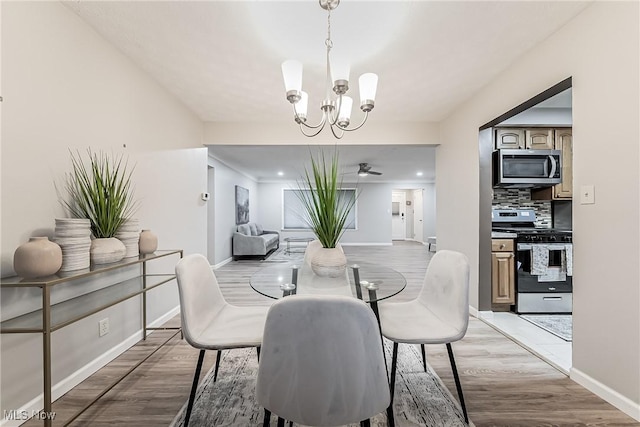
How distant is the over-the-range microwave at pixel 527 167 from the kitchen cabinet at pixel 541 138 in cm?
11

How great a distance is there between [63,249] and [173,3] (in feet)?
4.88

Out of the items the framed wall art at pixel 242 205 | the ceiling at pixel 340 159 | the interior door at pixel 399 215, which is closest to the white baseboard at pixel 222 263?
the framed wall art at pixel 242 205

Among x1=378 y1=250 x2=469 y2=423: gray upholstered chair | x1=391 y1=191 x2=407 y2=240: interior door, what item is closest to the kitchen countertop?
x1=378 y1=250 x2=469 y2=423: gray upholstered chair

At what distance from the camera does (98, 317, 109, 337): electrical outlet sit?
6.29 feet

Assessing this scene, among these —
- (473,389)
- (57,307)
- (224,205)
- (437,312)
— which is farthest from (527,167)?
(224,205)

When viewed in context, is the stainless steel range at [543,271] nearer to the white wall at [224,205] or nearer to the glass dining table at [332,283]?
the glass dining table at [332,283]

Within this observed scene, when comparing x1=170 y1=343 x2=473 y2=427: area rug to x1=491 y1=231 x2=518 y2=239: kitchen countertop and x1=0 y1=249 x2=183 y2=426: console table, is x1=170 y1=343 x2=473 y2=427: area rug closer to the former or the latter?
x1=0 y1=249 x2=183 y2=426: console table

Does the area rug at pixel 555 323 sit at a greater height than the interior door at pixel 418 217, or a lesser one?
lesser

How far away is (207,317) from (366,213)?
7.93 m

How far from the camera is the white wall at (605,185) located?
1440 mm

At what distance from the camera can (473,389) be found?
5.64 ft

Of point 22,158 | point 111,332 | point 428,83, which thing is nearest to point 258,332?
point 111,332

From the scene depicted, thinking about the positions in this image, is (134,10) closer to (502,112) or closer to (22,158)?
(22,158)

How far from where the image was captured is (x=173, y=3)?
1.58m
